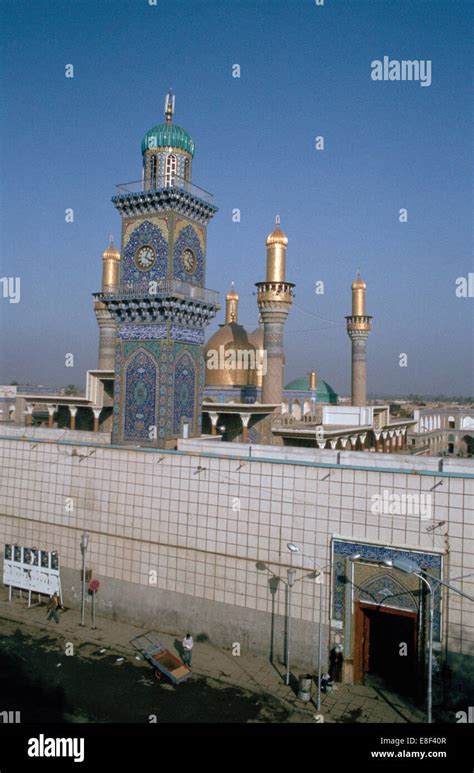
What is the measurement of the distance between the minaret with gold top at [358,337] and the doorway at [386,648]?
26.2 meters

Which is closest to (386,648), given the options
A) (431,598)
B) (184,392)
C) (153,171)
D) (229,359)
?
(431,598)

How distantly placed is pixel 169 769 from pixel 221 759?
0.83 m

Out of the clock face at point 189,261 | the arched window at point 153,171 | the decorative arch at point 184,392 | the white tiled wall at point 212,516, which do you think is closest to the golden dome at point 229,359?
the decorative arch at point 184,392

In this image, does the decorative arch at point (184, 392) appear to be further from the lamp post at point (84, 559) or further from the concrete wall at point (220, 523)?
the lamp post at point (84, 559)

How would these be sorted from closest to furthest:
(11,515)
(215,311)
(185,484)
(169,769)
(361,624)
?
(169,769), (361,624), (185,484), (11,515), (215,311)

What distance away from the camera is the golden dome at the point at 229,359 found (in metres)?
35.1

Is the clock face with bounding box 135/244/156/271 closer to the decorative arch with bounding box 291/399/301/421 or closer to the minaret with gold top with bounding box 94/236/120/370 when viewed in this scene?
the minaret with gold top with bounding box 94/236/120/370

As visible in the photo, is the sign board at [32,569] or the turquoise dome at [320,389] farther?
the turquoise dome at [320,389]

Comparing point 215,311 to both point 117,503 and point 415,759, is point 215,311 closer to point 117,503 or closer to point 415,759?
point 117,503

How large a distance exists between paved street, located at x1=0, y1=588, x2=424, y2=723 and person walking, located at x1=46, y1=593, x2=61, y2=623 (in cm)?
79

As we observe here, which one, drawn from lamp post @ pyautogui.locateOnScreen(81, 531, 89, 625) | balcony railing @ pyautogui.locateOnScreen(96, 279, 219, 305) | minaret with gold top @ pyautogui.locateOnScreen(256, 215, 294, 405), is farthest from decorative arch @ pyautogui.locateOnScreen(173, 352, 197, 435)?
minaret with gold top @ pyautogui.locateOnScreen(256, 215, 294, 405)

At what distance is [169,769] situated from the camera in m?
8.20

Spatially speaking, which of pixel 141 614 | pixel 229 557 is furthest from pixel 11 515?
pixel 229 557

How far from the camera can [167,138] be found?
20.2 m
